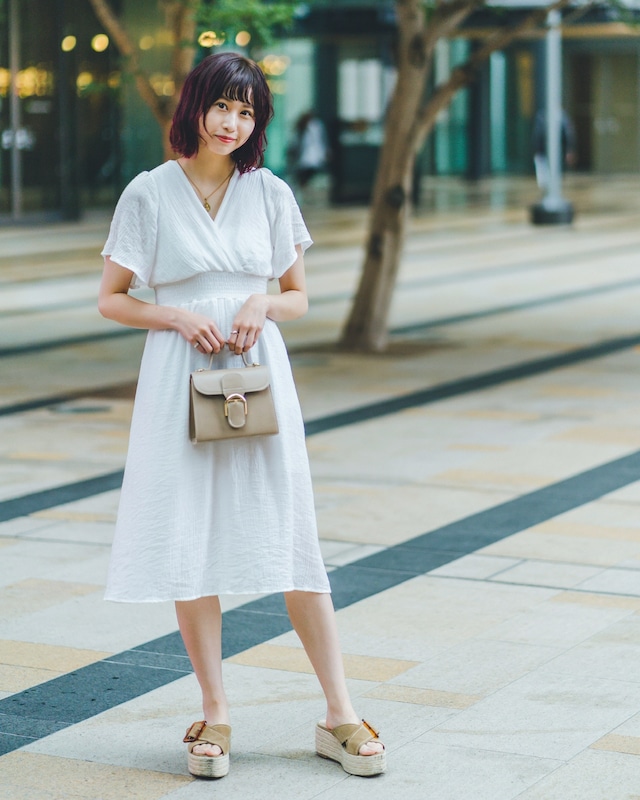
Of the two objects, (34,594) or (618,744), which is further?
(34,594)

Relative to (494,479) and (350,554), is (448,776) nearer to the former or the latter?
(350,554)

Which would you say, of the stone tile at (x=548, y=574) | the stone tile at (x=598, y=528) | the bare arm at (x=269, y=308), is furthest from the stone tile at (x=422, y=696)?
the stone tile at (x=598, y=528)

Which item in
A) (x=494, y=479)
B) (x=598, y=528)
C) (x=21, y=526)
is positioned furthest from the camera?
(x=494, y=479)

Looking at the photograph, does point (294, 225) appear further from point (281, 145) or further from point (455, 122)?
point (455, 122)

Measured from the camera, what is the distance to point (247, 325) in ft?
12.4

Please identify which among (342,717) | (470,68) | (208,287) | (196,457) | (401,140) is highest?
(470,68)

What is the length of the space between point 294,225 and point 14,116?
22719mm

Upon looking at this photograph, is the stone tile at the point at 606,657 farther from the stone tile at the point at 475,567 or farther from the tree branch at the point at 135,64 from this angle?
the tree branch at the point at 135,64

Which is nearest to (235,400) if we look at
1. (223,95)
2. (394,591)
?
(223,95)

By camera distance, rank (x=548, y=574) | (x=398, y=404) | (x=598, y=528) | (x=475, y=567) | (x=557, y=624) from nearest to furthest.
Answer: (x=557, y=624), (x=548, y=574), (x=475, y=567), (x=598, y=528), (x=398, y=404)

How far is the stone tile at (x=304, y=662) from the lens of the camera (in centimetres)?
460

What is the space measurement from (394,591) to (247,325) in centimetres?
199

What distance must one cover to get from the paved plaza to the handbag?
33.5 inches

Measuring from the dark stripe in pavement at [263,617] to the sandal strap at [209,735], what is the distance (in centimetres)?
47
